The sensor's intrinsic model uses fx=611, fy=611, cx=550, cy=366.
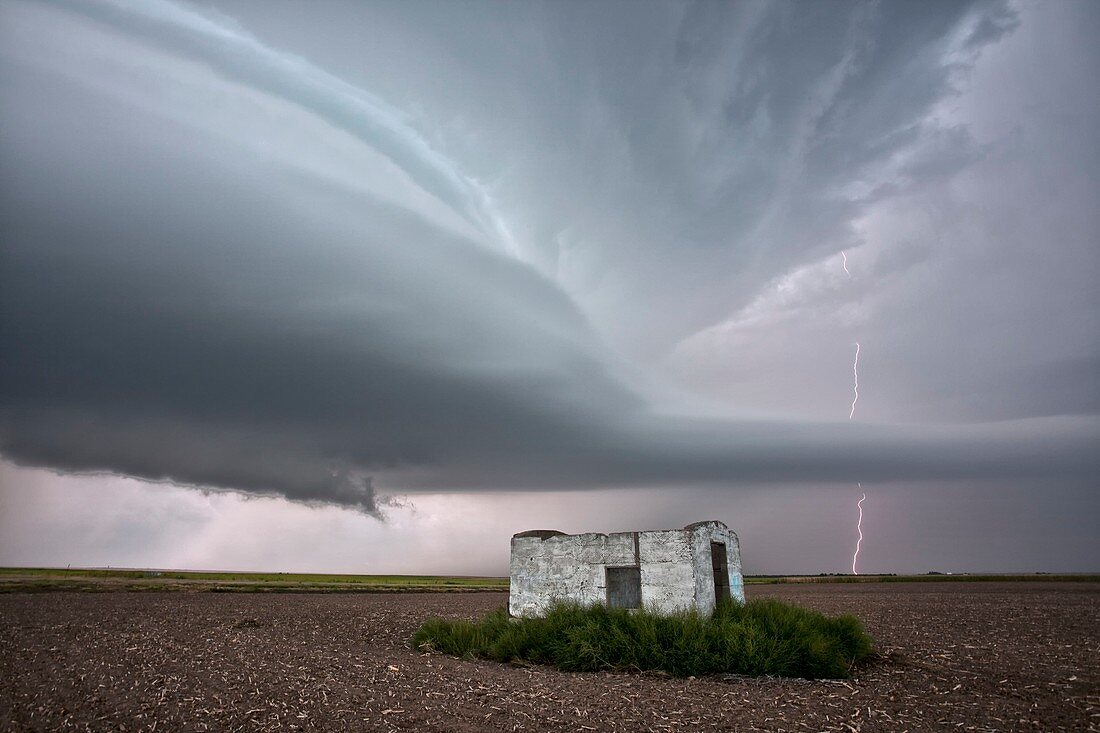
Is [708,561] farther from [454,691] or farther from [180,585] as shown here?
[180,585]

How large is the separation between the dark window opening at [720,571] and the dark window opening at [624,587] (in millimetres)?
2635

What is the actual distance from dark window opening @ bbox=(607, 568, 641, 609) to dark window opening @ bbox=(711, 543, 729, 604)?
263cm

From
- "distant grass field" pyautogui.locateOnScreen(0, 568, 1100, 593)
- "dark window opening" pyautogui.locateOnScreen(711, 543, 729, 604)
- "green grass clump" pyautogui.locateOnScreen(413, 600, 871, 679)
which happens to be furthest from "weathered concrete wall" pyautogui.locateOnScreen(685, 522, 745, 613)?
"distant grass field" pyautogui.locateOnScreen(0, 568, 1100, 593)

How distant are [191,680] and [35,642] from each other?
926 centimetres

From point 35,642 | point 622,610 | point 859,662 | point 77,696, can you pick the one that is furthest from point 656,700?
point 35,642

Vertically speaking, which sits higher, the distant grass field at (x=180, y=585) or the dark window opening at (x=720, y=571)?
the dark window opening at (x=720, y=571)

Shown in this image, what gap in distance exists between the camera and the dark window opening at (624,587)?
20.2 m

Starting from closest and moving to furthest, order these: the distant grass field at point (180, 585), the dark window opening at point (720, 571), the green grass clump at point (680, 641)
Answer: the green grass clump at point (680, 641), the dark window opening at point (720, 571), the distant grass field at point (180, 585)

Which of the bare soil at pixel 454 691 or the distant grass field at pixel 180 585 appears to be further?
the distant grass field at pixel 180 585

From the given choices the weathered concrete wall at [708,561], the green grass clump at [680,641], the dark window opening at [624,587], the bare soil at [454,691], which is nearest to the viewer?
the bare soil at [454,691]

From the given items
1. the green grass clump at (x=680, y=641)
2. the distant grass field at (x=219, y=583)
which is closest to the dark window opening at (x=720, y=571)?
the green grass clump at (x=680, y=641)

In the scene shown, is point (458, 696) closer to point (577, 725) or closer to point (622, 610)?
point (577, 725)

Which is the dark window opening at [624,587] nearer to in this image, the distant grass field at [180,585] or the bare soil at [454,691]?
the bare soil at [454,691]

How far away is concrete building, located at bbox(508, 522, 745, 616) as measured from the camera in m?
18.3
